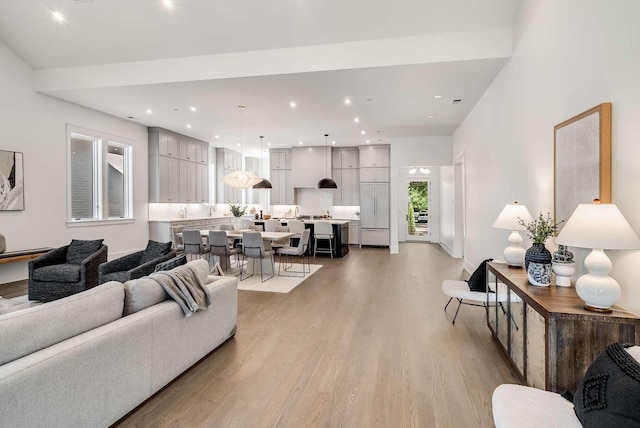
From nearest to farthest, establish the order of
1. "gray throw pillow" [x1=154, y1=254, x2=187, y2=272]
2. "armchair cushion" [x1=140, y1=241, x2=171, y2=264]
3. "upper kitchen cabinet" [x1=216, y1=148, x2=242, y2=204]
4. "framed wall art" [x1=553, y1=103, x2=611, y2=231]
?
"framed wall art" [x1=553, y1=103, x2=611, y2=231]
"gray throw pillow" [x1=154, y1=254, x2=187, y2=272]
"armchair cushion" [x1=140, y1=241, x2=171, y2=264]
"upper kitchen cabinet" [x1=216, y1=148, x2=242, y2=204]

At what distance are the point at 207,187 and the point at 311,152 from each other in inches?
132

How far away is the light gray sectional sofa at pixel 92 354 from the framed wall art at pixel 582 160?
10.1ft

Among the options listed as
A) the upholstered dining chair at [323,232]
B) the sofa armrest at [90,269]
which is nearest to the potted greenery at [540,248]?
the sofa armrest at [90,269]

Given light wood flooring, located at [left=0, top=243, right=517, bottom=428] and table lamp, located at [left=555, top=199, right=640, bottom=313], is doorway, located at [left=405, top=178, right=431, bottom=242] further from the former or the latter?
table lamp, located at [left=555, top=199, right=640, bottom=313]

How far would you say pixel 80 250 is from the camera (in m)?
4.67

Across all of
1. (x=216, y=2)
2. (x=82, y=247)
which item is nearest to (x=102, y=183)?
(x=82, y=247)

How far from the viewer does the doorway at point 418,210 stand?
468 inches

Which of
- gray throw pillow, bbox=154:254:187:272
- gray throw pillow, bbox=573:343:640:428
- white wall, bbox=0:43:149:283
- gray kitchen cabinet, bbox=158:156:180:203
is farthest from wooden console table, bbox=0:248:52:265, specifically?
gray throw pillow, bbox=573:343:640:428

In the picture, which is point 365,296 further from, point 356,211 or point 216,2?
point 356,211

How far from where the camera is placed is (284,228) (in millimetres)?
7762

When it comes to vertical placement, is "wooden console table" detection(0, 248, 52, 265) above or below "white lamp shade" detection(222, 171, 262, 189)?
below

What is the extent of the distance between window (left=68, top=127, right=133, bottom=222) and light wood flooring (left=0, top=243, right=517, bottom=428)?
14.5 feet

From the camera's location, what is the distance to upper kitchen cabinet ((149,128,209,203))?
8.16 metres

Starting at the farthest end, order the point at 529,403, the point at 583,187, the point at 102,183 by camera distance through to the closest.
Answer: the point at 102,183 < the point at 583,187 < the point at 529,403
